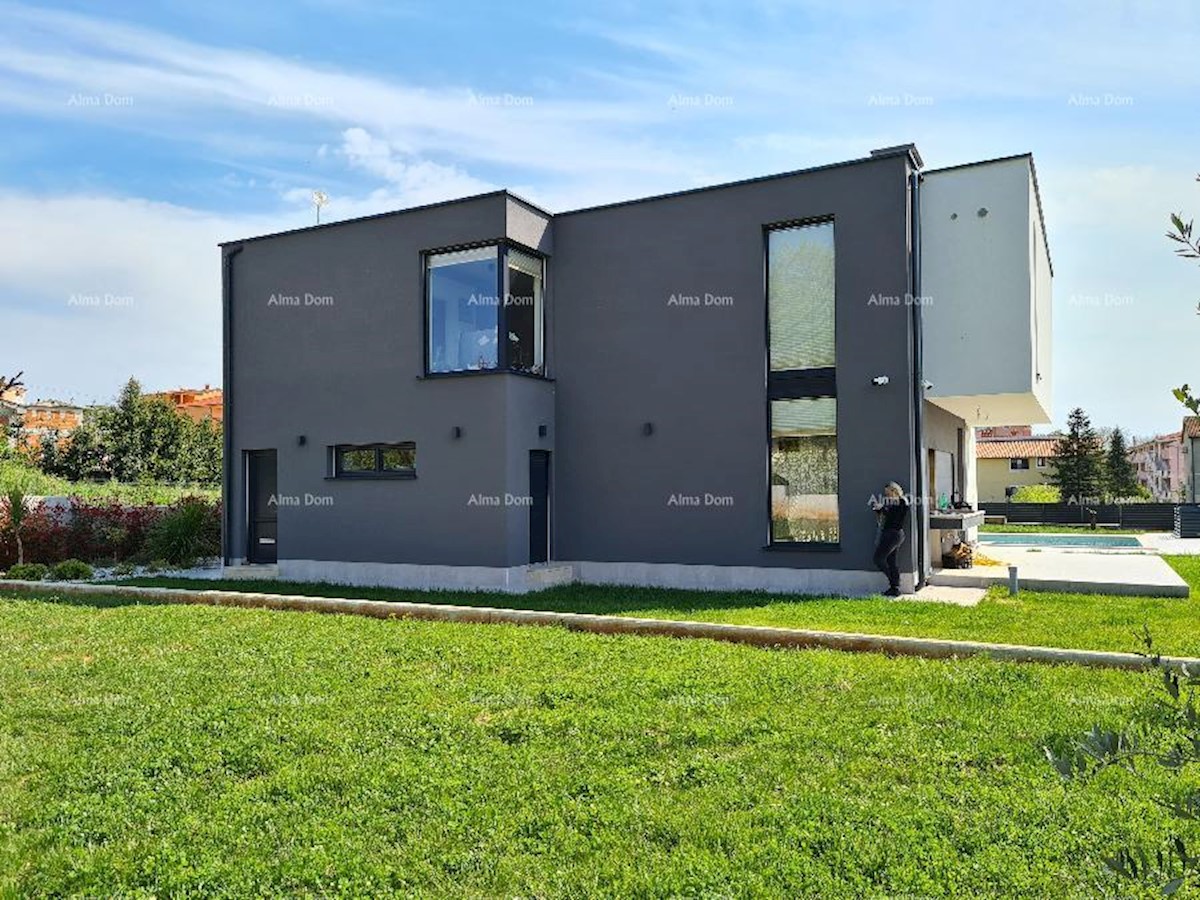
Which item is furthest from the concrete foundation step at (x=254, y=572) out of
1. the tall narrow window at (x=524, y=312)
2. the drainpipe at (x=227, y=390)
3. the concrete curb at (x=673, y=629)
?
the tall narrow window at (x=524, y=312)

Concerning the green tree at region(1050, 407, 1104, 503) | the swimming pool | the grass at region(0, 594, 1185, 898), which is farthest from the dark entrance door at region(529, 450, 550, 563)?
the green tree at region(1050, 407, 1104, 503)

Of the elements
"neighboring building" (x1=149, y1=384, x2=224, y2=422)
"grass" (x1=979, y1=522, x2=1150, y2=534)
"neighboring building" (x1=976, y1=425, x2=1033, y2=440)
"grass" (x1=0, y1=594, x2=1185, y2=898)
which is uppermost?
"neighboring building" (x1=149, y1=384, x2=224, y2=422)

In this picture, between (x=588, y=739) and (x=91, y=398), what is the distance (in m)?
46.6

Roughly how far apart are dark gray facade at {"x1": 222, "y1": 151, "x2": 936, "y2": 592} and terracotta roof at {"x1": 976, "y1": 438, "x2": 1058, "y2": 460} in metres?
42.2

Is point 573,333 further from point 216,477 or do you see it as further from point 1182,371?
point 216,477

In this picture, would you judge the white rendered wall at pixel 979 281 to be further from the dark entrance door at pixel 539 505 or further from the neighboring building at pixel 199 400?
the neighboring building at pixel 199 400

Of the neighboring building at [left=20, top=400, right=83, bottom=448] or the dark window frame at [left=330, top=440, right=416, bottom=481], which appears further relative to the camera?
the neighboring building at [left=20, top=400, right=83, bottom=448]

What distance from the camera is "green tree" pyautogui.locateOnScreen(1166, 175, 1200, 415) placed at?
183 centimetres

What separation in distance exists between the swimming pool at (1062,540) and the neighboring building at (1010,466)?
26554 millimetres

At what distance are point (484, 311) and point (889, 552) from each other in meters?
6.95

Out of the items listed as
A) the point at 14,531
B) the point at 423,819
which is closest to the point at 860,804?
the point at 423,819

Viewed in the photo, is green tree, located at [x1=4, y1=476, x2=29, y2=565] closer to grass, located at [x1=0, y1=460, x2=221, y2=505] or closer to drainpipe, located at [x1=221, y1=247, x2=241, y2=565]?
grass, located at [x1=0, y1=460, x2=221, y2=505]

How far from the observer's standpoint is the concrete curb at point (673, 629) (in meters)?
6.80

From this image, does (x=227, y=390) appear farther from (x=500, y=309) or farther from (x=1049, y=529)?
(x=1049, y=529)
